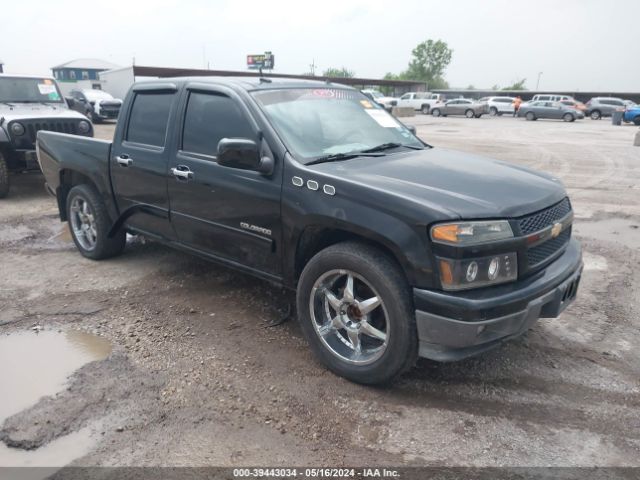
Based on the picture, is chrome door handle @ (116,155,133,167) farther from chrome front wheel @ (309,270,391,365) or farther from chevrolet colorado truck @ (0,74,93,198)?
chevrolet colorado truck @ (0,74,93,198)

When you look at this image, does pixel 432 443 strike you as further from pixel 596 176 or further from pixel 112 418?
pixel 596 176

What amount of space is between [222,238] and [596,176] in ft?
31.5

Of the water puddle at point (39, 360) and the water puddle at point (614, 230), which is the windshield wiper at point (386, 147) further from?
the water puddle at point (614, 230)

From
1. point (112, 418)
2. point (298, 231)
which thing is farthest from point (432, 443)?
point (112, 418)

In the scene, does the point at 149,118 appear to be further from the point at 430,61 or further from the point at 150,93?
the point at 430,61

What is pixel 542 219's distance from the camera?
300cm

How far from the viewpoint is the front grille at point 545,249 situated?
2904mm

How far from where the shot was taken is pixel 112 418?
284 centimetres

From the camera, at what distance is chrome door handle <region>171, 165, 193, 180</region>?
389 centimetres

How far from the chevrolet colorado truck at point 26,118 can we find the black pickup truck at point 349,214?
453 centimetres

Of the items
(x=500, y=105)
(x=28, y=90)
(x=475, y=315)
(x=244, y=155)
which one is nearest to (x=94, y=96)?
(x=28, y=90)

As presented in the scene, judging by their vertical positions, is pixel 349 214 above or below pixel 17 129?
above

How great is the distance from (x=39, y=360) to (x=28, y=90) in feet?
25.9

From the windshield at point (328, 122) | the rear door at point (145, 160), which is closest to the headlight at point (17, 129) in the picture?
the rear door at point (145, 160)
